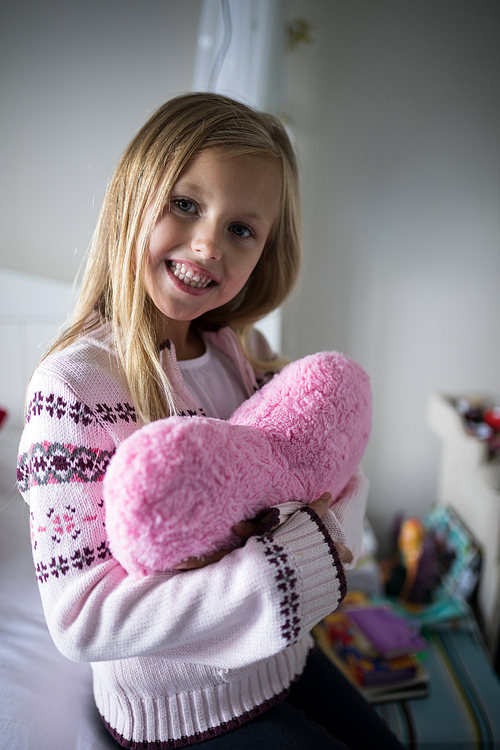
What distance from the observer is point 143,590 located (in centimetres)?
46

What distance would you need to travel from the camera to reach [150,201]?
58 cm

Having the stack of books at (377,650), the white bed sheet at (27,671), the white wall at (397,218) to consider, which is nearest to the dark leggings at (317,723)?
the white bed sheet at (27,671)

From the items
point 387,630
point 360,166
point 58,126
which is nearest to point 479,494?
point 387,630

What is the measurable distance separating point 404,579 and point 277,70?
4.37 feet

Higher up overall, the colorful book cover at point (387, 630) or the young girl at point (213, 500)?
the young girl at point (213, 500)

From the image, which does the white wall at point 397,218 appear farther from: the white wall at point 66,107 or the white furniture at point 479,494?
the white wall at point 66,107

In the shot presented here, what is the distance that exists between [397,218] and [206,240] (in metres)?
1.03

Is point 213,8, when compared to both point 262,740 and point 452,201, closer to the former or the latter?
point 452,201

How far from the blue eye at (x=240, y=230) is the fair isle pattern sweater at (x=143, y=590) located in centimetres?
22

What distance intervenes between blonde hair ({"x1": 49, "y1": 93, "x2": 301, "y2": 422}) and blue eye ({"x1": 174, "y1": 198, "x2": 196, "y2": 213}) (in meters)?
0.02

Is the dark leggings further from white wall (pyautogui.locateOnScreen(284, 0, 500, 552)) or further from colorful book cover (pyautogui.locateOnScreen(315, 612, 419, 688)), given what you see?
white wall (pyautogui.locateOnScreen(284, 0, 500, 552))

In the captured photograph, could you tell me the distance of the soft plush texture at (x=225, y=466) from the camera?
16.6 inches

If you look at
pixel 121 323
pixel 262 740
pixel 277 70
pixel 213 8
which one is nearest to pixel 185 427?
Result: pixel 121 323

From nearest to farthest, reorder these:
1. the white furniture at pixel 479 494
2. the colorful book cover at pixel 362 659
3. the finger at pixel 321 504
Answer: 1. the finger at pixel 321 504
2. the colorful book cover at pixel 362 659
3. the white furniture at pixel 479 494
